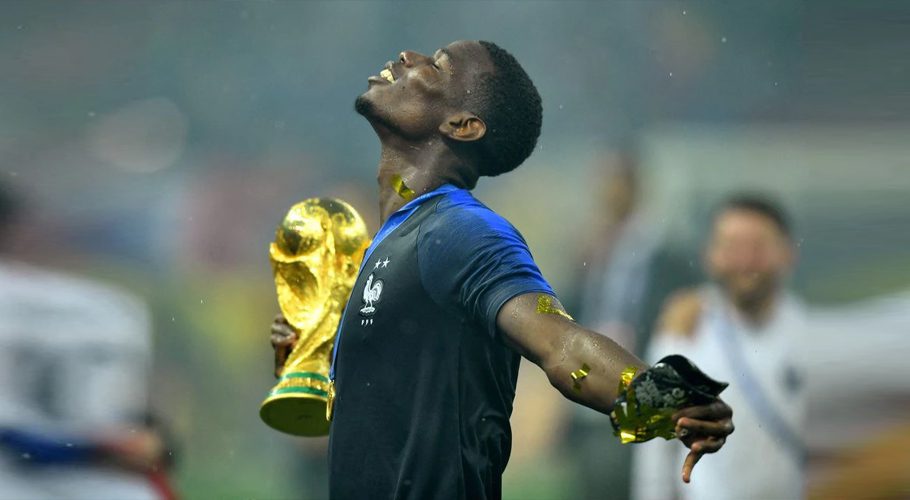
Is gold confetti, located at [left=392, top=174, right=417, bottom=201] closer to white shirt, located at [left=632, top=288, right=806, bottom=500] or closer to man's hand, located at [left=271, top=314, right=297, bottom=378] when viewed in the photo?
man's hand, located at [left=271, top=314, right=297, bottom=378]

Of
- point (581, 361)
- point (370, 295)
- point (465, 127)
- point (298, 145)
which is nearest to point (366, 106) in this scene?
point (465, 127)

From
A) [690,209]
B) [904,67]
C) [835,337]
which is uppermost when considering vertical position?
[904,67]

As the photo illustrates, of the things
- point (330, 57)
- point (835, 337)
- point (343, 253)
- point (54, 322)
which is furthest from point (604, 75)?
point (343, 253)

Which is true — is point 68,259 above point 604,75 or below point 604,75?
below

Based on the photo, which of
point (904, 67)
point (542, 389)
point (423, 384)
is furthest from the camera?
point (542, 389)

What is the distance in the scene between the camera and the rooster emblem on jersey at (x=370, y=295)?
309cm

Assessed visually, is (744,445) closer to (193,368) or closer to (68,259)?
(193,368)

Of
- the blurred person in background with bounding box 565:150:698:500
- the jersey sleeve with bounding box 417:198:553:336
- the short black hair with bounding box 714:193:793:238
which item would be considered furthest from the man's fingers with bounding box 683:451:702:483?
the short black hair with bounding box 714:193:793:238

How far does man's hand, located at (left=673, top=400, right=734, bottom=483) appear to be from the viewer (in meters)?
2.35

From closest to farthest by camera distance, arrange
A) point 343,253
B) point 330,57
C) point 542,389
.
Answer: point 343,253 → point 542,389 → point 330,57

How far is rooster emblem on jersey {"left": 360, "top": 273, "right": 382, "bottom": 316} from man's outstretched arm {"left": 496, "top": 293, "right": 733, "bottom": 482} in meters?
0.47

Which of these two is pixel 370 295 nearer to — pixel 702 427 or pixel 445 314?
pixel 445 314

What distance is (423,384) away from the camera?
3.00 metres

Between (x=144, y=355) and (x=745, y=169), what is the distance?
3324mm
